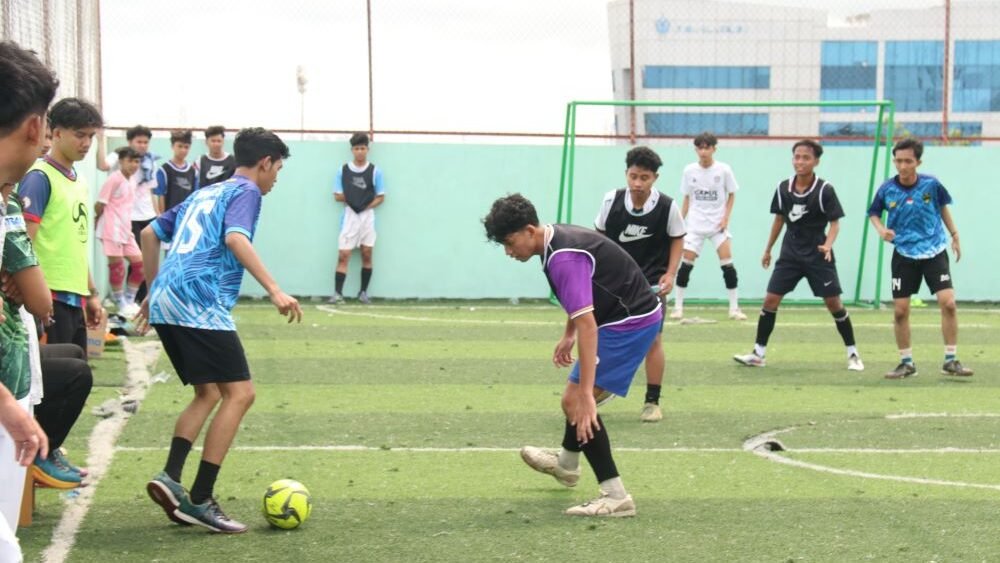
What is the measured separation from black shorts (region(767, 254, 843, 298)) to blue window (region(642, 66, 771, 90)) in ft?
32.7

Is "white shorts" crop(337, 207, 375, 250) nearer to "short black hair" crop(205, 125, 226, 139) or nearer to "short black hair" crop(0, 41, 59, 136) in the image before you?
"short black hair" crop(205, 125, 226, 139)

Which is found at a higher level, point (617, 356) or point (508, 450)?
point (617, 356)

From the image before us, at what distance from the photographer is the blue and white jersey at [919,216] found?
1174cm

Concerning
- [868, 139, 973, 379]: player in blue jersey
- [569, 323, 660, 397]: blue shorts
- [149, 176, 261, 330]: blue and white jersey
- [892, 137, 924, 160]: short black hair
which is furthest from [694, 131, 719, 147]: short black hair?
[149, 176, 261, 330]: blue and white jersey

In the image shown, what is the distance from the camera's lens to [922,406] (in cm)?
1030

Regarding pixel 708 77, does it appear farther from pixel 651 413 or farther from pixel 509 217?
pixel 509 217

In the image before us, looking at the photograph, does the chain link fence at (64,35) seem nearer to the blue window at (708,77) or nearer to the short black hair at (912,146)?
the short black hair at (912,146)

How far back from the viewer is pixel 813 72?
37.1 meters

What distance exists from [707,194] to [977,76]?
9.82 metres

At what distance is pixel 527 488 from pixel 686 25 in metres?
48.3

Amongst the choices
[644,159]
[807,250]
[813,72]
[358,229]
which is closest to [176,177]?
[358,229]

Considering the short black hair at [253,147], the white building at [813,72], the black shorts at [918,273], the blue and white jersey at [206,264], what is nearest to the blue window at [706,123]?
the white building at [813,72]

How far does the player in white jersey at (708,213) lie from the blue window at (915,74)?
19.2ft

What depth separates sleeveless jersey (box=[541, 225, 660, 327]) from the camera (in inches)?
274
